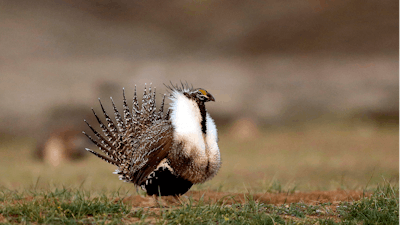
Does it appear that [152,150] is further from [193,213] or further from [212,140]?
[193,213]

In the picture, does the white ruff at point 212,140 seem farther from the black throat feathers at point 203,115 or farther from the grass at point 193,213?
the grass at point 193,213

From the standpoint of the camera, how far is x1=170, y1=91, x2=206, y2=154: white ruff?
473cm

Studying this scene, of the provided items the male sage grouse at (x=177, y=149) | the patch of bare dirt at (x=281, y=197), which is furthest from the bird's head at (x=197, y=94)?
the patch of bare dirt at (x=281, y=197)

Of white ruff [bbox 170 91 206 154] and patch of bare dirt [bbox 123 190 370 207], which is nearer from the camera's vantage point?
white ruff [bbox 170 91 206 154]

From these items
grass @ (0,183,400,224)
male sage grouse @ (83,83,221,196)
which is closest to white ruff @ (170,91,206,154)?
male sage grouse @ (83,83,221,196)

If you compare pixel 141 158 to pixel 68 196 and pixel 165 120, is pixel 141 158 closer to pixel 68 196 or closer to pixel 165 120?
pixel 165 120

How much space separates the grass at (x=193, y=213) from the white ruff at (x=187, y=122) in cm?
94

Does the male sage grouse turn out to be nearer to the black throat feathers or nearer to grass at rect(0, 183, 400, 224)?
the black throat feathers

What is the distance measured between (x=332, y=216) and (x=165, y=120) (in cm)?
272

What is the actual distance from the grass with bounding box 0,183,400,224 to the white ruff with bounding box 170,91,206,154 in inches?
36.9

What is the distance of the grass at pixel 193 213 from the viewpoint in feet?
11.9

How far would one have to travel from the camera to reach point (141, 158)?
5.12m

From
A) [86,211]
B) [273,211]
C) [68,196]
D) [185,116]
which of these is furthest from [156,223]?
[68,196]

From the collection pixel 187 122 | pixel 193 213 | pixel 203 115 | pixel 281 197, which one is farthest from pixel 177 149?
pixel 281 197
